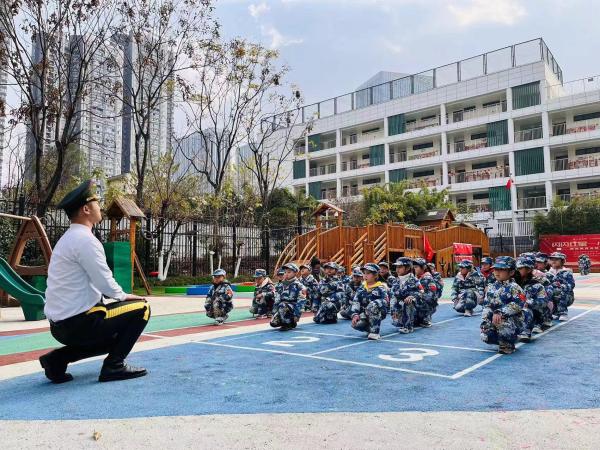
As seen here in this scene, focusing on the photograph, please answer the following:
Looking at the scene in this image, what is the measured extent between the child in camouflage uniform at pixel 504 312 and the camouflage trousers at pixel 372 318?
151 cm

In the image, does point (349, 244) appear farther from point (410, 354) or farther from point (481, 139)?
point (481, 139)

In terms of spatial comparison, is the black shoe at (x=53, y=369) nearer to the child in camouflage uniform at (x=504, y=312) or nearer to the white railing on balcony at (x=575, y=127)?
the child in camouflage uniform at (x=504, y=312)

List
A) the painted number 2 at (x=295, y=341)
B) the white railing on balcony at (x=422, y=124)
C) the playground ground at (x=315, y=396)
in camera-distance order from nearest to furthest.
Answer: the playground ground at (x=315, y=396) < the painted number 2 at (x=295, y=341) < the white railing on balcony at (x=422, y=124)

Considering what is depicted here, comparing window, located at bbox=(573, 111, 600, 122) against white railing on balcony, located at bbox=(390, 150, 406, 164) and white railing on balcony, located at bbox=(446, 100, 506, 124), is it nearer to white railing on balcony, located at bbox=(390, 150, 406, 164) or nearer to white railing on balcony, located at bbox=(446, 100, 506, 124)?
white railing on balcony, located at bbox=(446, 100, 506, 124)

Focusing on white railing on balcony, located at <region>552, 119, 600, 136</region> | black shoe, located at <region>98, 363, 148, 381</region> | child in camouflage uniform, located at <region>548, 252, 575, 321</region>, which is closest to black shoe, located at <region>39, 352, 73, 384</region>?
black shoe, located at <region>98, 363, 148, 381</region>

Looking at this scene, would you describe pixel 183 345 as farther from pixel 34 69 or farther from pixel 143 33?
pixel 143 33

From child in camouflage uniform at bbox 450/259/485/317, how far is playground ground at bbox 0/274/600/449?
3.04 meters

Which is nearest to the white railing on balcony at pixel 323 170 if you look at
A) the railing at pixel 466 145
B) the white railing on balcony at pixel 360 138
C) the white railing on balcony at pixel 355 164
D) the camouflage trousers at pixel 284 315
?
the white railing on balcony at pixel 355 164

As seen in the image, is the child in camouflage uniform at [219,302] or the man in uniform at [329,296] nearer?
the child in camouflage uniform at [219,302]

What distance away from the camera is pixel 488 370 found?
5199 millimetres

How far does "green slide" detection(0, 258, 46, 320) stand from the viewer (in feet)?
30.4

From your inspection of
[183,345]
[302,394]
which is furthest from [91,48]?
[302,394]

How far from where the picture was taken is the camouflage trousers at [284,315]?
8297 millimetres

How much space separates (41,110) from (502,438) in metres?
17.5
